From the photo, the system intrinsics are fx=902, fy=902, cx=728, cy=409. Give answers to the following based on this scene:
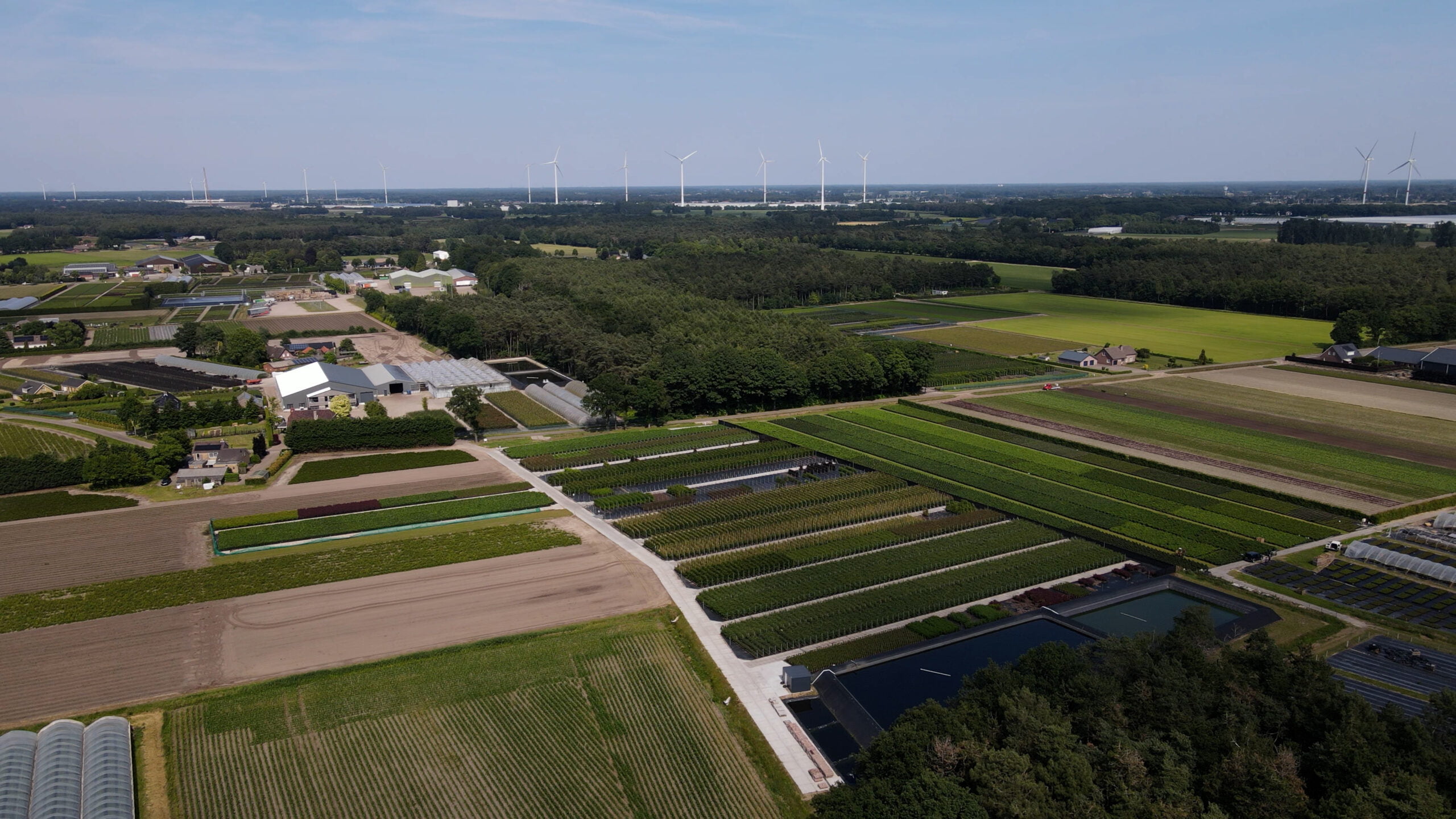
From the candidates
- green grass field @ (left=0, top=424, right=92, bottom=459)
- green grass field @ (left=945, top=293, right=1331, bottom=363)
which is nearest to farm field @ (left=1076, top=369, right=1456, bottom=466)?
green grass field @ (left=945, top=293, right=1331, bottom=363)

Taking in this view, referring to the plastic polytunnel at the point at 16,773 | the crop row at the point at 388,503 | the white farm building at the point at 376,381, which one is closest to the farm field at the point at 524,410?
the white farm building at the point at 376,381

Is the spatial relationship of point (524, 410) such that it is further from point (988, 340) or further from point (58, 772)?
point (988, 340)

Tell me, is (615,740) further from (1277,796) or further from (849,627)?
(1277,796)

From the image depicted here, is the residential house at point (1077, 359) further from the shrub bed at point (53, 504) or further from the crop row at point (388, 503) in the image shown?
the shrub bed at point (53, 504)

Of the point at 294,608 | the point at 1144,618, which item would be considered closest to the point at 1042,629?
the point at 1144,618

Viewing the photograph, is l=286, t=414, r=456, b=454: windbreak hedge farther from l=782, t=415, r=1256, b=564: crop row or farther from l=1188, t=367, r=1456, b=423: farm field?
l=1188, t=367, r=1456, b=423: farm field
